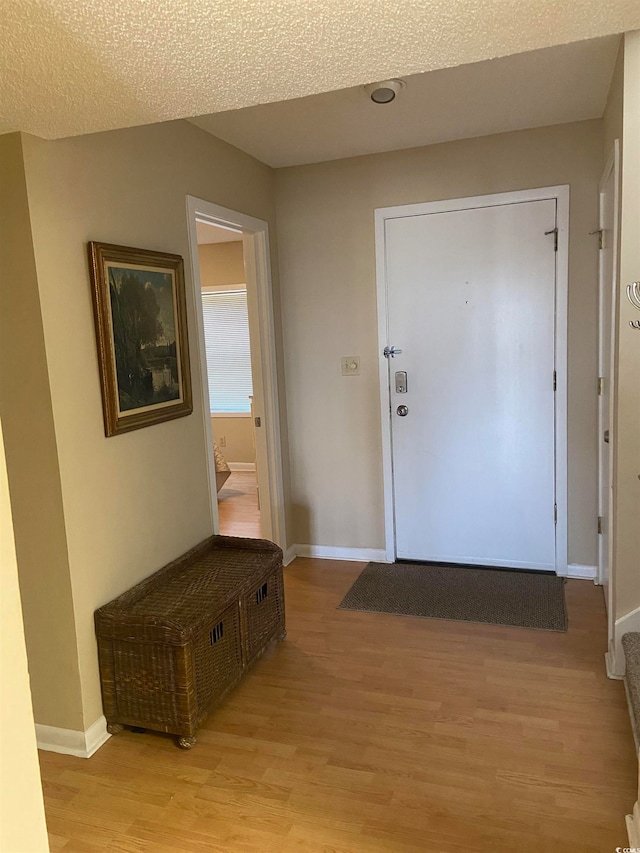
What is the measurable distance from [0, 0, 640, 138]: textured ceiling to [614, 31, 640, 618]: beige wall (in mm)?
626

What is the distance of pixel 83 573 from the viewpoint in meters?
2.25

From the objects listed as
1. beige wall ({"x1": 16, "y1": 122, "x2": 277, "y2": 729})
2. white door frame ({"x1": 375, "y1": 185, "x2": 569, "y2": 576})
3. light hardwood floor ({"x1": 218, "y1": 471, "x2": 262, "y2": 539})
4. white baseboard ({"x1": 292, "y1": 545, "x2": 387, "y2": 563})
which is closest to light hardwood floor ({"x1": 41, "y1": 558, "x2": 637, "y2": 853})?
beige wall ({"x1": 16, "y1": 122, "x2": 277, "y2": 729})

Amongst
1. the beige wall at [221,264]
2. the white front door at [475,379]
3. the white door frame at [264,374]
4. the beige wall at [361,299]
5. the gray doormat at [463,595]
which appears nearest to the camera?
the gray doormat at [463,595]

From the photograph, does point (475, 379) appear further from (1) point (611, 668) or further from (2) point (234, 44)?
(2) point (234, 44)

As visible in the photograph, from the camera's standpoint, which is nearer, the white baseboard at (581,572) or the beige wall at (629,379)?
the beige wall at (629,379)

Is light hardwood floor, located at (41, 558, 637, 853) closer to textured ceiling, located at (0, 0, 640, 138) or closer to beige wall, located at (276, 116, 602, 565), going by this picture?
beige wall, located at (276, 116, 602, 565)

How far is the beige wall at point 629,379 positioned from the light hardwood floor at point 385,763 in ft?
1.59

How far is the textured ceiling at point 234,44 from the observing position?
54.2 inches

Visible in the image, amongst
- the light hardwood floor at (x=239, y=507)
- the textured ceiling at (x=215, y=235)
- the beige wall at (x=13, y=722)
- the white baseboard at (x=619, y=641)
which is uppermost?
the textured ceiling at (x=215, y=235)

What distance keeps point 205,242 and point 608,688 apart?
5.27 metres

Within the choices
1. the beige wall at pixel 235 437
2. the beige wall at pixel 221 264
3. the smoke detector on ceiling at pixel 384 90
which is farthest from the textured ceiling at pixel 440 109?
the beige wall at pixel 235 437

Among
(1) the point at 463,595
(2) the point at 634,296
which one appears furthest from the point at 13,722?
(1) the point at 463,595

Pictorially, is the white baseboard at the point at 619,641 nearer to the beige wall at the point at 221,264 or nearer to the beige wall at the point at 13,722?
the beige wall at the point at 13,722

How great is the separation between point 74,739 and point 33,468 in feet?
3.18
